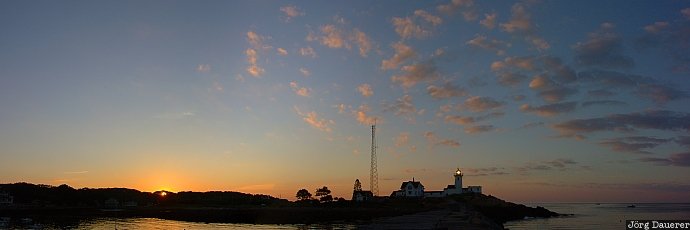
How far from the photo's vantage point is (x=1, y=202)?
16662 centimetres

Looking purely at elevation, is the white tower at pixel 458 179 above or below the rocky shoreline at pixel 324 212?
above

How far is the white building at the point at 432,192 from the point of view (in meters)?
154

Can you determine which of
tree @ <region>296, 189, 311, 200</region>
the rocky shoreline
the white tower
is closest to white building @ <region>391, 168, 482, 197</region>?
the white tower

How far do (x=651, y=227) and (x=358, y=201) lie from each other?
318 ft

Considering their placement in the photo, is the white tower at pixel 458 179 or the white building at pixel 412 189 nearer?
the white building at pixel 412 189

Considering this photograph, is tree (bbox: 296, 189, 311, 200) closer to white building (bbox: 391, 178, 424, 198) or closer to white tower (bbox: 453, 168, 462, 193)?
white building (bbox: 391, 178, 424, 198)

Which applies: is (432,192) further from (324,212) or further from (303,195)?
(324,212)

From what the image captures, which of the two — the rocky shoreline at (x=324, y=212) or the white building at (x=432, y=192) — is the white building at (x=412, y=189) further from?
the rocky shoreline at (x=324, y=212)

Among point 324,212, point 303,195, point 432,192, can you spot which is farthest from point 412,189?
point 324,212

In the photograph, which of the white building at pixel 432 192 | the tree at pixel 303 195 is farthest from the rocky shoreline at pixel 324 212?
the tree at pixel 303 195

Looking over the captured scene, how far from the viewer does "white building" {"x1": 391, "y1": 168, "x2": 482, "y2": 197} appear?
15450 cm

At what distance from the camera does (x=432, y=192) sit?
155m

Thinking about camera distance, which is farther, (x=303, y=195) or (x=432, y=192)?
(x=303, y=195)

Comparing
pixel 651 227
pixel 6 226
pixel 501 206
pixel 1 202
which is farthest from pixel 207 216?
pixel 1 202
